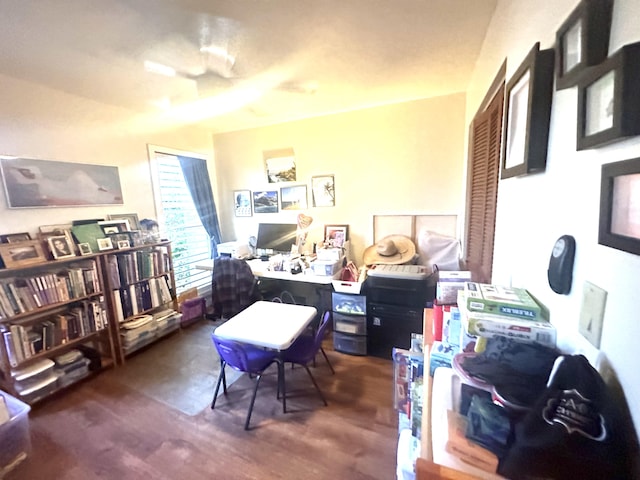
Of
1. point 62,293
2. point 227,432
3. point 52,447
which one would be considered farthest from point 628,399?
point 62,293

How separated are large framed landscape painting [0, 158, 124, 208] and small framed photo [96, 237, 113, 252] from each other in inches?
14.0

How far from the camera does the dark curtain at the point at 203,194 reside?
133 inches

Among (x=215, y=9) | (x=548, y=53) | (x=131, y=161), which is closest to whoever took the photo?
(x=548, y=53)

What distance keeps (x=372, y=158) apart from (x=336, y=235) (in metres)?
0.94

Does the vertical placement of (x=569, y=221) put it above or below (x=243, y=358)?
above

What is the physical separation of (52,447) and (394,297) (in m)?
2.50

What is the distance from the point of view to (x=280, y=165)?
338 cm

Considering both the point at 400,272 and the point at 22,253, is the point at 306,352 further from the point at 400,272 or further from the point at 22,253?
the point at 22,253

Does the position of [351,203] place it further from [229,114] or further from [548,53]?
[548,53]

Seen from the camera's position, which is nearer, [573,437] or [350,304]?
[573,437]

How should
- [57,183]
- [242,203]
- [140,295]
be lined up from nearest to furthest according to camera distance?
[57,183]
[140,295]
[242,203]

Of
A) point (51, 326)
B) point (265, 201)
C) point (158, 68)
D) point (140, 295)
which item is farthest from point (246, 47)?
point (51, 326)

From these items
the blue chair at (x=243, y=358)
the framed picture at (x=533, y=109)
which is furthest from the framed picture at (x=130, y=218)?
the framed picture at (x=533, y=109)

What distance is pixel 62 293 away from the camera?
2.13m
